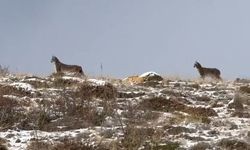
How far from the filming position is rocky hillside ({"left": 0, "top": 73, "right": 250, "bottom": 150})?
38.7ft

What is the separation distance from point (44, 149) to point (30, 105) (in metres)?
4.09

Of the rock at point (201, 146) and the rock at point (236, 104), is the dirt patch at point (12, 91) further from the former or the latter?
the rock at point (201, 146)

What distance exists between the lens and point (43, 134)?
12.7 meters

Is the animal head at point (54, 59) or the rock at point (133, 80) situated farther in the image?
the animal head at point (54, 59)

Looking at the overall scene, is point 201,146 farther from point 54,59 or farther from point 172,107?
point 54,59

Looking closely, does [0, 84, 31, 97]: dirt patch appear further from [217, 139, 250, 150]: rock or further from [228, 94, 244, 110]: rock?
[217, 139, 250, 150]: rock

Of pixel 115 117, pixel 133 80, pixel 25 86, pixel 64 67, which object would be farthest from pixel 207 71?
pixel 115 117

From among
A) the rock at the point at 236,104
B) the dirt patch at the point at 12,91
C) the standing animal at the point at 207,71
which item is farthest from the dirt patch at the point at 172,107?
the standing animal at the point at 207,71

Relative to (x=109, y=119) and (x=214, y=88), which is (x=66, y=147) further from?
(x=214, y=88)

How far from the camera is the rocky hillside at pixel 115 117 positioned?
1180 cm

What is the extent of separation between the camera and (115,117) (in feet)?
46.4

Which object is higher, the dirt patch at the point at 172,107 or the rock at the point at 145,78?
the rock at the point at 145,78

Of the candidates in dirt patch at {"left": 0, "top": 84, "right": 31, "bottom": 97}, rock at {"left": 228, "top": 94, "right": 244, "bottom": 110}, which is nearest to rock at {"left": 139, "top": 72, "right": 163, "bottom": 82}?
rock at {"left": 228, "top": 94, "right": 244, "bottom": 110}

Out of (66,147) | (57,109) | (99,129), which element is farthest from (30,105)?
(66,147)
